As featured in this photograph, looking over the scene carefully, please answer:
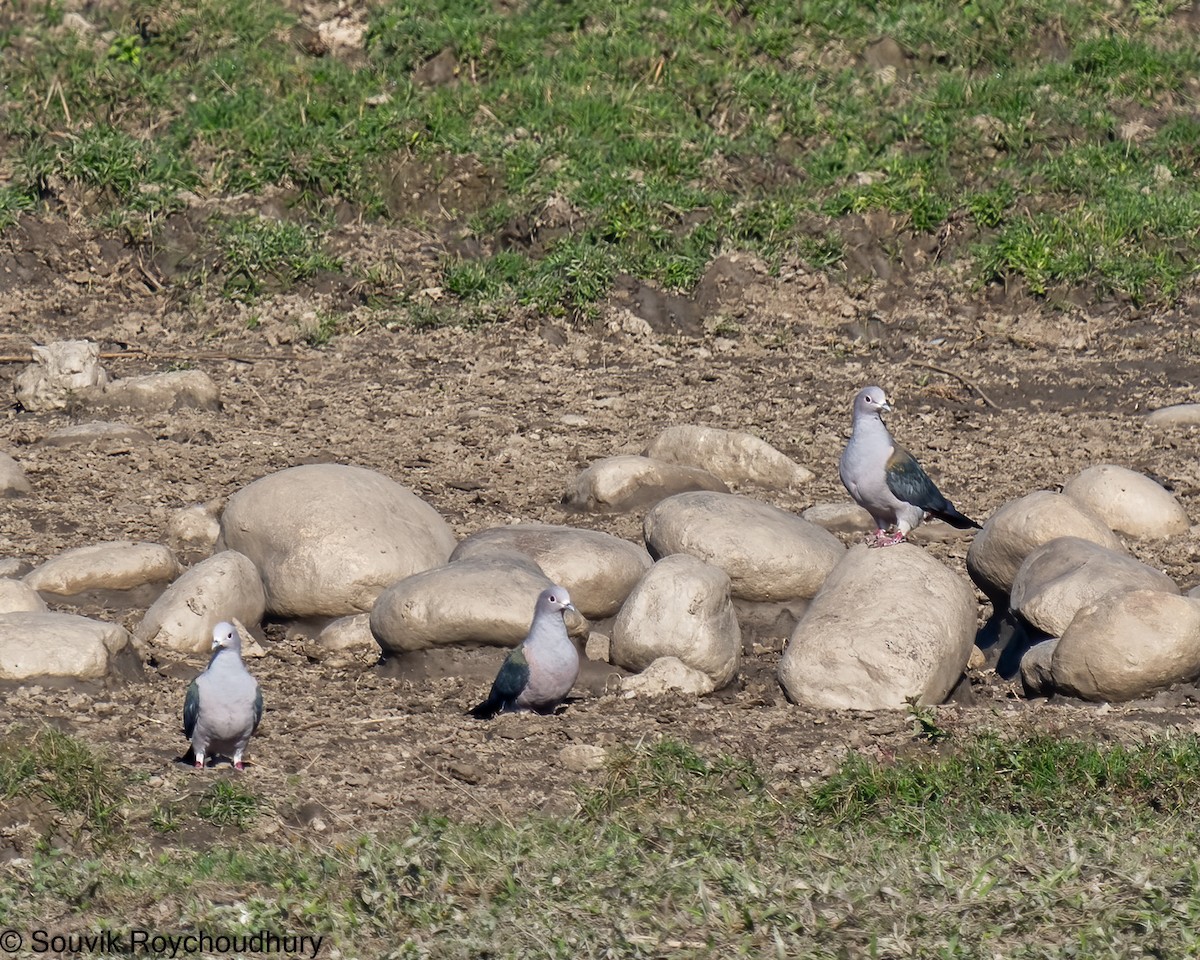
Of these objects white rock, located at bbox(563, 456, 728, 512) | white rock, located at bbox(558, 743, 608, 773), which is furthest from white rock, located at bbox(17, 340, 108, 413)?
white rock, located at bbox(558, 743, 608, 773)

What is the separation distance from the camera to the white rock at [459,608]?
22.5 ft

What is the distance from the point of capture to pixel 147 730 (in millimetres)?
6410

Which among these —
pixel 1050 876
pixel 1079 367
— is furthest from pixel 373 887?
pixel 1079 367

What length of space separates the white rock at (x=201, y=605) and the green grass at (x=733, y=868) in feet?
4.65

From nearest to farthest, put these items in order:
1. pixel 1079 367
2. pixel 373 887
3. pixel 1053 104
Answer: pixel 373 887, pixel 1079 367, pixel 1053 104

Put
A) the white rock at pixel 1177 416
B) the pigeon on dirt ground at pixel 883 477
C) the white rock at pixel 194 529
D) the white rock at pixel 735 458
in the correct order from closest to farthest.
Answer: the pigeon on dirt ground at pixel 883 477 → the white rock at pixel 194 529 → the white rock at pixel 735 458 → the white rock at pixel 1177 416

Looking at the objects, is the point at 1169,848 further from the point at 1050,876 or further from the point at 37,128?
the point at 37,128

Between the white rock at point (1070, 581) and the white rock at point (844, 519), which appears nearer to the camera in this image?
the white rock at point (1070, 581)

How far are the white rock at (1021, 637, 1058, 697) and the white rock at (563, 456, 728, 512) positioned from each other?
2.28 m

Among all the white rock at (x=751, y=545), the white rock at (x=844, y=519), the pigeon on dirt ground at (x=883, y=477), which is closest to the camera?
the pigeon on dirt ground at (x=883, y=477)

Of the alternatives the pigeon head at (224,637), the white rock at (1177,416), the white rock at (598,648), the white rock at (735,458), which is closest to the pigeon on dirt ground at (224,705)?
the pigeon head at (224,637)

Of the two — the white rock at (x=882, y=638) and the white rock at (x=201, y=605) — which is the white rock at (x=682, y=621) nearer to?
the white rock at (x=882, y=638)

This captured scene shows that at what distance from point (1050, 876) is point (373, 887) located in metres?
1.92

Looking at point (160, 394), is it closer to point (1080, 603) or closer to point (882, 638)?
point (882, 638)
